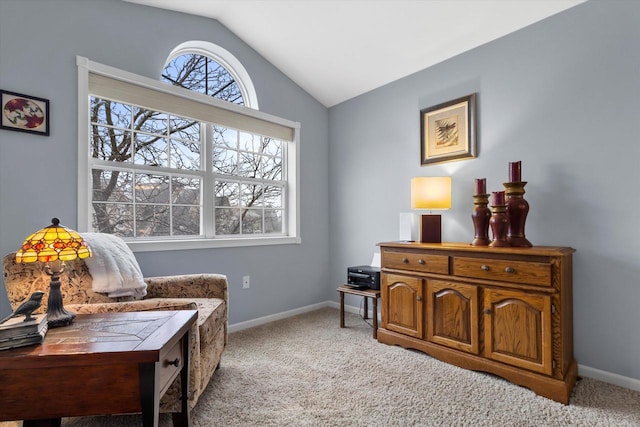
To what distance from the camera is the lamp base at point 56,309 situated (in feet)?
4.18

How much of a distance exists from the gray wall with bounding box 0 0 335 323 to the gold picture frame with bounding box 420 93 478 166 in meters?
1.41

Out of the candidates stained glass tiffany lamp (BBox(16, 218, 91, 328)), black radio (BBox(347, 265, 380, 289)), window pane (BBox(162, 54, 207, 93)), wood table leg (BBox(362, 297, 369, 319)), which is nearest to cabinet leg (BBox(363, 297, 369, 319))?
wood table leg (BBox(362, 297, 369, 319))

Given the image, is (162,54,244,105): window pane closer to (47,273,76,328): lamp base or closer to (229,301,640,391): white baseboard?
(47,273,76,328): lamp base

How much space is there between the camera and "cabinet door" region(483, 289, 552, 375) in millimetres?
1844

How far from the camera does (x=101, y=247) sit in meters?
1.83

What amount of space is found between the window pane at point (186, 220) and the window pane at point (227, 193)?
0.77ft

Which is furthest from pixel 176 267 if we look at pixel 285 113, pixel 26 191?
pixel 285 113

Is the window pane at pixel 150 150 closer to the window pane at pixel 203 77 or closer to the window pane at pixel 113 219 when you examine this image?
the window pane at pixel 113 219

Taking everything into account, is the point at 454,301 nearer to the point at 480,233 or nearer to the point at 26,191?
the point at 480,233

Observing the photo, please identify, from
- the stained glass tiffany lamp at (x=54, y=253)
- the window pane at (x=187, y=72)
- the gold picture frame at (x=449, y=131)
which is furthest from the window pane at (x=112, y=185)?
the gold picture frame at (x=449, y=131)

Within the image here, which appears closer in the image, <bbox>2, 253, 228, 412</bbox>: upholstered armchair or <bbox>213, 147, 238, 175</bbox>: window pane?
<bbox>2, 253, 228, 412</bbox>: upholstered armchair

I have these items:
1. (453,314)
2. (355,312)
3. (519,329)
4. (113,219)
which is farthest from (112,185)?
(519,329)

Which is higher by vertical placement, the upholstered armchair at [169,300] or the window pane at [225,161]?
the window pane at [225,161]

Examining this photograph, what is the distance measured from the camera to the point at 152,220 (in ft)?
8.55
